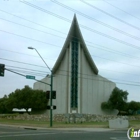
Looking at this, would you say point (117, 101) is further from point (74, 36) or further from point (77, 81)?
point (74, 36)

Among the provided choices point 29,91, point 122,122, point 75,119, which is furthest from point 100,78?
point 122,122

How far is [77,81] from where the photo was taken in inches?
3524

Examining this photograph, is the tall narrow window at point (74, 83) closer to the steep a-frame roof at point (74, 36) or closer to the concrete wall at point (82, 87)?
the concrete wall at point (82, 87)

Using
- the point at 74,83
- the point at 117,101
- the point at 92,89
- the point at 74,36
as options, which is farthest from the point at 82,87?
the point at 74,36

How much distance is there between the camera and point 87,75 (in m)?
94.2

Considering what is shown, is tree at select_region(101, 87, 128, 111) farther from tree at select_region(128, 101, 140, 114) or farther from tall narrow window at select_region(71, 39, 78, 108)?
tall narrow window at select_region(71, 39, 78, 108)

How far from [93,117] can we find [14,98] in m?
31.4

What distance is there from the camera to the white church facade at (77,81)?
8925 centimetres

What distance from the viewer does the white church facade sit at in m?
89.2

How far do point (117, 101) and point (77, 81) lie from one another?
1453 centimetres

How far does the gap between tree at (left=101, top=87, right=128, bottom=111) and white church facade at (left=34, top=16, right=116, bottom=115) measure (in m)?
2.30

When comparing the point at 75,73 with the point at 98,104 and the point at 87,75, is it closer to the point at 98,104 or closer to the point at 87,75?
the point at 87,75

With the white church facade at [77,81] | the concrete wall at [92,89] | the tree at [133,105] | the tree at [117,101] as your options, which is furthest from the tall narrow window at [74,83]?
the tree at [133,105]

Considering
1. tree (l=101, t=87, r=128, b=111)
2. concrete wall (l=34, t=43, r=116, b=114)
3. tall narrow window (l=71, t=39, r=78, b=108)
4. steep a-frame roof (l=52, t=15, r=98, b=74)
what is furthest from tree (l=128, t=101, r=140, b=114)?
steep a-frame roof (l=52, t=15, r=98, b=74)
